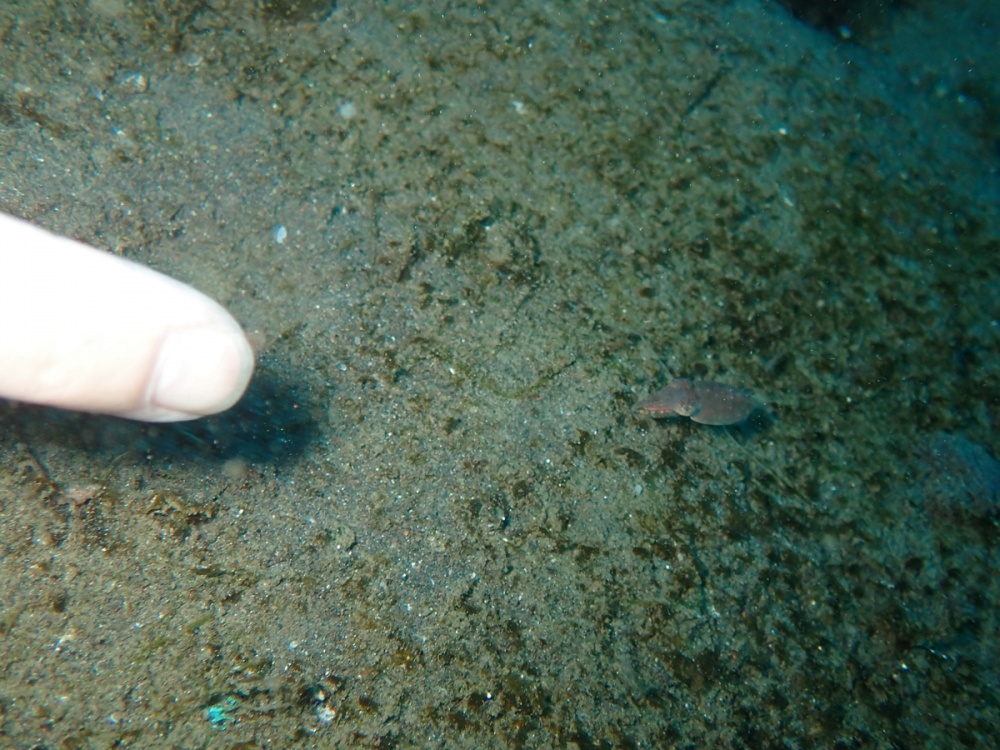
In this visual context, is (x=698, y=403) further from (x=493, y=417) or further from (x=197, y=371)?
(x=197, y=371)

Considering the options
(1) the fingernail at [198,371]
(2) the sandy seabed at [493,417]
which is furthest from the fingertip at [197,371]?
(2) the sandy seabed at [493,417]

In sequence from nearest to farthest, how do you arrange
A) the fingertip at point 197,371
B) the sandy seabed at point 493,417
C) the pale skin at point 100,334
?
the pale skin at point 100,334 < the fingertip at point 197,371 < the sandy seabed at point 493,417

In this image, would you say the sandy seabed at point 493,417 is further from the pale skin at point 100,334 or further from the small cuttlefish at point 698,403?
the pale skin at point 100,334

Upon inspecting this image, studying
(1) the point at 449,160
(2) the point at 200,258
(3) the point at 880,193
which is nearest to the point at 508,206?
(1) the point at 449,160

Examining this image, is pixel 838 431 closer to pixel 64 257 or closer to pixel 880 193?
pixel 880 193

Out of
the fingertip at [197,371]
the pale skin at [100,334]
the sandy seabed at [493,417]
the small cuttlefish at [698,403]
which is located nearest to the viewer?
the pale skin at [100,334]

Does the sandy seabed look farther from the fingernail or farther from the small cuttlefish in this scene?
the fingernail
